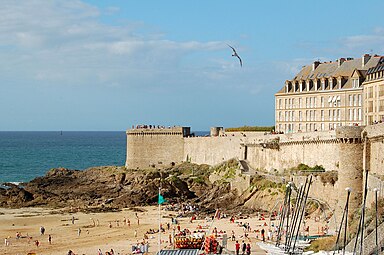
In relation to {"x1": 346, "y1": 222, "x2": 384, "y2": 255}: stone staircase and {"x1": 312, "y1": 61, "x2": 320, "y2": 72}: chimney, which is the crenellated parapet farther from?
{"x1": 312, "y1": 61, "x2": 320, "y2": 72}: chimney

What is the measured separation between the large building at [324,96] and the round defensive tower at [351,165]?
1336 centimetres

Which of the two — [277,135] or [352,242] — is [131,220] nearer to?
[277,135]

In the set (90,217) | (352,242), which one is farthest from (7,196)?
(352,242)

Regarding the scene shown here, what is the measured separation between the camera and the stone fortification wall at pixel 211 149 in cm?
5284

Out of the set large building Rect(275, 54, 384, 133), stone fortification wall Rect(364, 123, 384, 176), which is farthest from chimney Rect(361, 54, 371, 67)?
stone fortification wall Rect(364, 123, 384, 176)

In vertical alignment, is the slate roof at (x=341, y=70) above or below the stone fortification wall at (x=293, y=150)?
above

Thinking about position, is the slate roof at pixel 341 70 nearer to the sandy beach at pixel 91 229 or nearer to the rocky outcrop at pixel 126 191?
the rocky outcrop at pixel 126 191

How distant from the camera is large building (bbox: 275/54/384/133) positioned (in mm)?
44938

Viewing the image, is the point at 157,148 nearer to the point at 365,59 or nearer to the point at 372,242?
the point at 365,59

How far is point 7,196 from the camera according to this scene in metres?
51.2

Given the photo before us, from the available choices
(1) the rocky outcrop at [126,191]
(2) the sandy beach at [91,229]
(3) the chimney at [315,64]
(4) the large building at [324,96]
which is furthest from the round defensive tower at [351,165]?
(3) the chimney at [315,64]

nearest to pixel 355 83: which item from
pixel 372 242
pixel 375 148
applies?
pixel 375 148

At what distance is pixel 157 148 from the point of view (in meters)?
60.0

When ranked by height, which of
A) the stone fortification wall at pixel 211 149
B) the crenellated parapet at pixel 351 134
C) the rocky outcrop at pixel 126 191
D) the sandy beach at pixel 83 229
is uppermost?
the crenellated parapet at pixel 351 134
